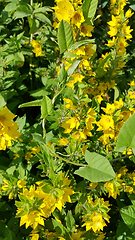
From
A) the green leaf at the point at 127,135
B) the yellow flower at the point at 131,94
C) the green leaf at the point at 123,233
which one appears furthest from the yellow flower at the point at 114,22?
the green leaf at the point at 123,233

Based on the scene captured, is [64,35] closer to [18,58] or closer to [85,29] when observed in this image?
[85,29]

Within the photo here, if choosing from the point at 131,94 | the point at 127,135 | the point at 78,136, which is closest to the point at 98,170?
the point at 127,135

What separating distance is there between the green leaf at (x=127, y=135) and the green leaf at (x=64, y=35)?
0.46 metres

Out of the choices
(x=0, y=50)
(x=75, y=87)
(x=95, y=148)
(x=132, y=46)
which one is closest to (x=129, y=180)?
(x=95, y=148)

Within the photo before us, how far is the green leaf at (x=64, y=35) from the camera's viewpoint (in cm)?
84

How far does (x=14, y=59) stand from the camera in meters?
1.96

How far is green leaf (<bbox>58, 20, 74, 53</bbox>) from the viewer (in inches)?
33.1

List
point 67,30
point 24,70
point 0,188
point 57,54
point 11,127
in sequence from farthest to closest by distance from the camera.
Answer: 1. point 24,70
2. point 57,54
3. point 0,188
4. point 11,127
5. point 67,30

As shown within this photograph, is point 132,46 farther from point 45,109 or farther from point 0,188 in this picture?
point 0,188

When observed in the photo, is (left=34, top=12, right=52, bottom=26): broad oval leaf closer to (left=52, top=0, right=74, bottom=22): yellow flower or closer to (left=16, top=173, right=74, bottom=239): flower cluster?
(left=52, top=0, right=74, bottom=22): yellow flower

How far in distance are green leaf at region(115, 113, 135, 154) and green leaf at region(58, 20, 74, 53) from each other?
459 millimetres

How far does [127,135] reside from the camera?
837 millimetres

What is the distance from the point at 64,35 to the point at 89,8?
0.17 meters

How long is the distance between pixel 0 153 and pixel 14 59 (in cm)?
100
